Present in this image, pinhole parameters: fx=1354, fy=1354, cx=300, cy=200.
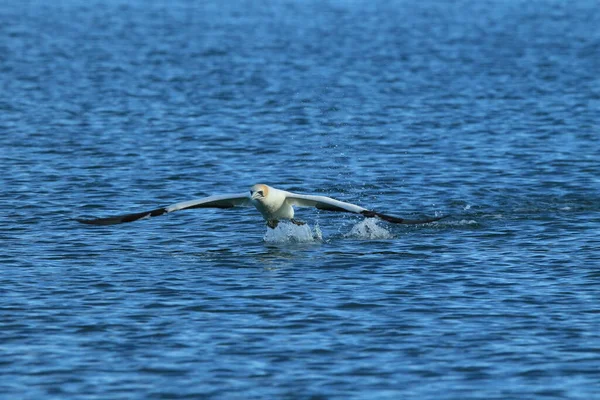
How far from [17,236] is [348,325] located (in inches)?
353

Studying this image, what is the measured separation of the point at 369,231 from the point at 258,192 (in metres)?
2.95

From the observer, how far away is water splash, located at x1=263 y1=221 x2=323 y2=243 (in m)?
26.3

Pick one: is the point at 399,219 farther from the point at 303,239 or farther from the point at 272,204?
the point at 303,239

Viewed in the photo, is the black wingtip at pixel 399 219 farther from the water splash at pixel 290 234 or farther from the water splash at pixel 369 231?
the water splash at pixel 290 234

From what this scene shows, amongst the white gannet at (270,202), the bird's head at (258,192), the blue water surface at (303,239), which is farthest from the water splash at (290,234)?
the bird's head at (258,192)

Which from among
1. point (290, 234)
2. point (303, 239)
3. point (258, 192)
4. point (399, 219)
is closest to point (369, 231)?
point (303, 239)

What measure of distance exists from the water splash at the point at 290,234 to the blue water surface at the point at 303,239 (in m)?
0.04

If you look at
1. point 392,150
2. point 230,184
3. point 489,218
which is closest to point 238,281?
point 489,218

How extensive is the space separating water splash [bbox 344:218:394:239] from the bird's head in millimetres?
2540

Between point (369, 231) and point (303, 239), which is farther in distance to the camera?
point (369, 231)

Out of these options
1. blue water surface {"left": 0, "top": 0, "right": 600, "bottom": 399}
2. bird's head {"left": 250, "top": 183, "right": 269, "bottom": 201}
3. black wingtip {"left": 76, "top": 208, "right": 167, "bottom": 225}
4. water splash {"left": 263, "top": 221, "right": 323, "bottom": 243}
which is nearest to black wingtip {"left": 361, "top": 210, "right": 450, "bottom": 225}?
blue water surface {"left": 0, "top": 0, "right": 600, "bottom": 399}

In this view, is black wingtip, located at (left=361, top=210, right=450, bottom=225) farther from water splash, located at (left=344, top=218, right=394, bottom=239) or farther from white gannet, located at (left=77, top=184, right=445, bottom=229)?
water splash, located at (left=344, top=218, right=394, bottom=239)

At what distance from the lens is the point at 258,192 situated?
24.8m

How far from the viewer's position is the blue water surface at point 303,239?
1781cm
